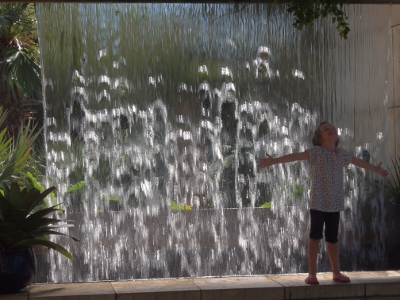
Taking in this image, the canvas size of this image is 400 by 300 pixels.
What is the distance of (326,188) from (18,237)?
8.44 ft

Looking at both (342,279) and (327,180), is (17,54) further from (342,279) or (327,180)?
(342,279)

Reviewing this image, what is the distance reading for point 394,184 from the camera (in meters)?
8.15

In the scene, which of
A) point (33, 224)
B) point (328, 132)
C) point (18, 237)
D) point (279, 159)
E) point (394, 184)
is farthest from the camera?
point (394, 184)

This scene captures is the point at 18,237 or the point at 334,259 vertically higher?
the point at 18,237

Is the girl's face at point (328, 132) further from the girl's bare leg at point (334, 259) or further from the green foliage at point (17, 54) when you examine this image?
the green foliage at point (17, 54)

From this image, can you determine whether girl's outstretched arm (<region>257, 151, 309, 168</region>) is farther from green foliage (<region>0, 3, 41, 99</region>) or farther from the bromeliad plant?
green foliage (<region>0, 3, 41, 99</region>)

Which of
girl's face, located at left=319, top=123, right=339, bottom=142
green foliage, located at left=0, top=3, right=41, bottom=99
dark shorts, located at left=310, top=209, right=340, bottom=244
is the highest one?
green foliage, located at left=0, top=3, right=41, bottom=99

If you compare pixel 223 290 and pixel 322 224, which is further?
pixel 322 224

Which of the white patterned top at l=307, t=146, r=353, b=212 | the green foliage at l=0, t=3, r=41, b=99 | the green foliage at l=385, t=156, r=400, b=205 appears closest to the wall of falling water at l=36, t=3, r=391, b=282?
the green foliage at l=385, t=156, r=400, b=205

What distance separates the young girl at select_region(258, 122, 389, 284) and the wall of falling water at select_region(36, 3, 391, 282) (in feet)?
6.39

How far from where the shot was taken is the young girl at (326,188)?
17.9ft

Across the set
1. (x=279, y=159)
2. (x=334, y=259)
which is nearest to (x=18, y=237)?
(x=279, y=159)

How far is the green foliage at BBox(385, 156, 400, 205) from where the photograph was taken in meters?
7.90

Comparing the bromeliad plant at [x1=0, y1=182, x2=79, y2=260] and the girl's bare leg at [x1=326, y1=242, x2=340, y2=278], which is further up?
the bromeliad plant at [x1=0, y1=182, x2=79, y2=260]
